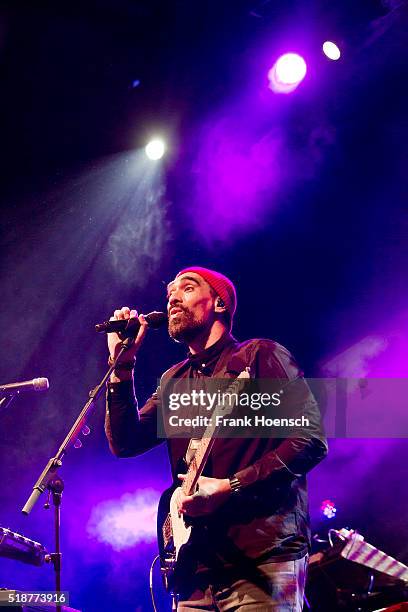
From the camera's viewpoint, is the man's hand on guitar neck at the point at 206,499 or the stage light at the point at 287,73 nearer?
the man's hand on guitar neck at the point at 206,499

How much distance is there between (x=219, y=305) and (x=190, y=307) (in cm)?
21

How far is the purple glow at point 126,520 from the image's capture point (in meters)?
6.29

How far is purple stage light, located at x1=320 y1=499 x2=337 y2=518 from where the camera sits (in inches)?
233

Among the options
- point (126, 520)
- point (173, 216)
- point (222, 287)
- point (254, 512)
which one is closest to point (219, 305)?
point (222, 287)

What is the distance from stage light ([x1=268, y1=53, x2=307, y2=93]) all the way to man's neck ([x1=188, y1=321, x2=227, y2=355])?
369 cm

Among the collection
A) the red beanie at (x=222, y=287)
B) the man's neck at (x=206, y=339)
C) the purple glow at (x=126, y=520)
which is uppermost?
the red beanie at (x=222, y=287)

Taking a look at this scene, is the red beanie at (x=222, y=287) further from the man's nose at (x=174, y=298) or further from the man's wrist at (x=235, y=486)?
the man's wrist at (x=235, y=486)

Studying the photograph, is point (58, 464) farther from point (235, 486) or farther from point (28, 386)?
point (28, 386)

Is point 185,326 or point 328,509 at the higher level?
point 185,326

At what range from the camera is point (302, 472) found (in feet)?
8.79

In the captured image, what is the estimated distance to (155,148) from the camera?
22.5ft

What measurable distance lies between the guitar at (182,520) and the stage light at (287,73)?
4.21 m

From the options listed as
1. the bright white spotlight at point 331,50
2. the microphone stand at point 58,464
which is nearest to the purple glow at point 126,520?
the microphone stand at point 58,464

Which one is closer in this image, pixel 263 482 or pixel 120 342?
pixel 263 482
